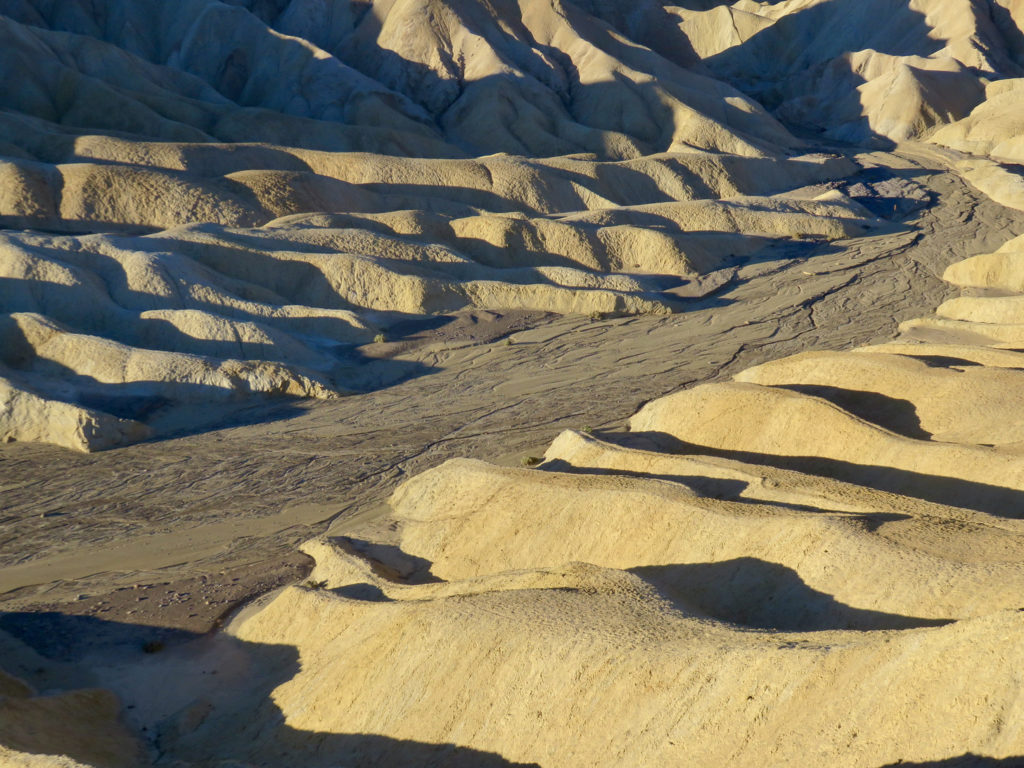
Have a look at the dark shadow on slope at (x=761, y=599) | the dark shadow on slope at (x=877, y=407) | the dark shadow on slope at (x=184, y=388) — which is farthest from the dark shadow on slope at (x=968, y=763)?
the dark shadow on slope at (x=184, y=388)

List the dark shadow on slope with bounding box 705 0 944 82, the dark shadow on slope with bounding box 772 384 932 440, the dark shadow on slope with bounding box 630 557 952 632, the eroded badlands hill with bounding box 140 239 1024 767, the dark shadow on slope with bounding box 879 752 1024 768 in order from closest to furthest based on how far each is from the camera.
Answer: the dark shadow on slope with bounding box 879 752 1024 768
the eroded badlands hill with bounding box 140 239 1024 767
the dark shadow on slope with bounding box 630 557 952 632
the dark shadow on slope with bounding box 772 384 932 440
the dark shadow on slope with bounding box 705 0 944 82

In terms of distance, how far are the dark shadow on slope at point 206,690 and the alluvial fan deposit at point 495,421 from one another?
6cm

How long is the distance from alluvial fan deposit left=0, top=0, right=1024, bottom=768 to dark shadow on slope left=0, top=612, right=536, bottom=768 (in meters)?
0.06

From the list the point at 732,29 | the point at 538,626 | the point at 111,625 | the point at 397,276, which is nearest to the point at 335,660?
the point at 538,626

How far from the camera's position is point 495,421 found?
880 inches

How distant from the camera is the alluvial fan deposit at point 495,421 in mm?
9422

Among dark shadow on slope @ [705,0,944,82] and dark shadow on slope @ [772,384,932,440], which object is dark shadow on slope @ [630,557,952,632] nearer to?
dark shadow on slope @ [772,384,932,440]

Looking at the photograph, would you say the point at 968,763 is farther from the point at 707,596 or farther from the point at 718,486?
the point at 718,486

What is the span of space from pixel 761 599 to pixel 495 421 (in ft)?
38.2

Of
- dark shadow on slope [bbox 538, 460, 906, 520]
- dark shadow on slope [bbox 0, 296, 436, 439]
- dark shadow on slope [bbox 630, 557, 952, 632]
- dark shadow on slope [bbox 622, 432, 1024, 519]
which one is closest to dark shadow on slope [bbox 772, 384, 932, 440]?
dark shadow on slope [bbox 622, 432, 1024, 519]

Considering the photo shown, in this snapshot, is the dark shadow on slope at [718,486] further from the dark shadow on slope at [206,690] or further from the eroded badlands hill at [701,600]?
the dark shadow on slope at [206,690]

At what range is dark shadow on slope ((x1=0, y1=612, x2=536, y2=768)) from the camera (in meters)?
10.0

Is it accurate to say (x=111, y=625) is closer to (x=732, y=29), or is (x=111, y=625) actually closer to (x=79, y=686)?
(x=79, y=686)

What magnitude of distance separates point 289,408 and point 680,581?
13840 millimetres
